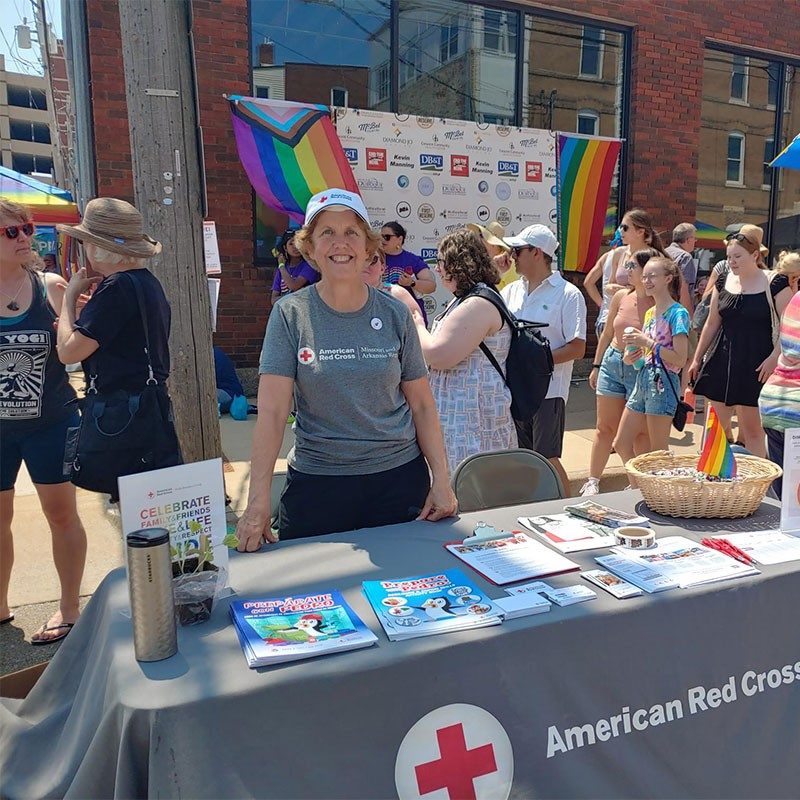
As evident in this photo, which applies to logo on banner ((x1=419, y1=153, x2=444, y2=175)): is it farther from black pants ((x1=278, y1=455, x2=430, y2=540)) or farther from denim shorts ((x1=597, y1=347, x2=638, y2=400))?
black pants ((x1=278, y1=455, x2=430, y2=540))

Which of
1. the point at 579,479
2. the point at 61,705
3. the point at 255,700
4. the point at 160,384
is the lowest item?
the point at 579,479

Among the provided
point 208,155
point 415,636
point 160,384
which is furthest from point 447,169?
point 415,636

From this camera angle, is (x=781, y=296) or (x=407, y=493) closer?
(x=407, y=493)

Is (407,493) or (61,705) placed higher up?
(407,493)

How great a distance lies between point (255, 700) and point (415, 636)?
14.8 inches

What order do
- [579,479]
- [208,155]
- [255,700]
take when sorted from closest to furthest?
[255,700] < [579,479] < [208,155]

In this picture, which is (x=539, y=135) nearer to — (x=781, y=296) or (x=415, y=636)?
(x=781, y=296)

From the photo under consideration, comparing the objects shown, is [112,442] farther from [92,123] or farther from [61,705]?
[92,123]

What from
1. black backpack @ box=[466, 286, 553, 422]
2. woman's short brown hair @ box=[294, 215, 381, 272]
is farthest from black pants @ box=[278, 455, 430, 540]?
black backpack @ box=[466, 286, 553, 422]

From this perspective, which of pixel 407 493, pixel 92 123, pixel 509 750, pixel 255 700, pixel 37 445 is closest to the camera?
pixel 255 700

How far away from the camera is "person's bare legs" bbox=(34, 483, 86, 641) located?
124 inches

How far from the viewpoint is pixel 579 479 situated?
5.27m

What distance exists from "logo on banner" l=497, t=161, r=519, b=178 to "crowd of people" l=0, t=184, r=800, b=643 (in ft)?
12.0

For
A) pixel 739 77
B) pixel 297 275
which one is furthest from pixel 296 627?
pixel 739 77
